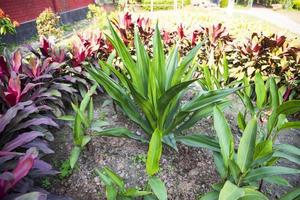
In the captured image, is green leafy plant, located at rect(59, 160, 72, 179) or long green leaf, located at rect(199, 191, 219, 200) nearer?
long green leaf, located at rect(199, 191, 219, 200)

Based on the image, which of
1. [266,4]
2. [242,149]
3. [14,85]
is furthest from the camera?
[266,4]

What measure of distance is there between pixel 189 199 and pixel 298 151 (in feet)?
2.71

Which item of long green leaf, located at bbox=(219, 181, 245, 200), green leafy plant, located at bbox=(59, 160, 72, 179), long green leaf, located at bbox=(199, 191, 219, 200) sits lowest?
green leafy plant, located at bbox=(59, 160, 72, 179)

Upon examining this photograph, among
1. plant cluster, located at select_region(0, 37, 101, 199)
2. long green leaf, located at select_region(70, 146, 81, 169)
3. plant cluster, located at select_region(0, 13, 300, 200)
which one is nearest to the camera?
plant cluster, located at select_region(0, 37, 101, 199)

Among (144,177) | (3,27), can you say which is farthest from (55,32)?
(144,177)

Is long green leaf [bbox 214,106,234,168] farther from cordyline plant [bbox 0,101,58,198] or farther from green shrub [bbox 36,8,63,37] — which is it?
green shrub [bbox 36,8,63,37]

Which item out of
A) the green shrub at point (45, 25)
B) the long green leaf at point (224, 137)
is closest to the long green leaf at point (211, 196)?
the long green leaf at point (224, 137)

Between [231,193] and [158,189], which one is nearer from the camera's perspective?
[231,193]

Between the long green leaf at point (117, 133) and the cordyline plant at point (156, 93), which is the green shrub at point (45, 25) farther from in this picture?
the long green leaf at point (117, 133)

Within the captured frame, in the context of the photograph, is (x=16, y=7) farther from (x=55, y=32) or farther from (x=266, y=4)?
(x=266, y=4)

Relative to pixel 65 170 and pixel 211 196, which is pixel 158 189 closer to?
pixel 211 196

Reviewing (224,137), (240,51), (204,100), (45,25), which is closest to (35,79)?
(204,100)

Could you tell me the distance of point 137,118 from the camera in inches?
91.0

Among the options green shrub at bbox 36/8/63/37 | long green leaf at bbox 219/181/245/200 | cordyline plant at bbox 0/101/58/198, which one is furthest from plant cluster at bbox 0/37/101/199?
green shrub at bbox 36/8/63/37
